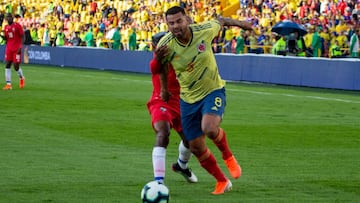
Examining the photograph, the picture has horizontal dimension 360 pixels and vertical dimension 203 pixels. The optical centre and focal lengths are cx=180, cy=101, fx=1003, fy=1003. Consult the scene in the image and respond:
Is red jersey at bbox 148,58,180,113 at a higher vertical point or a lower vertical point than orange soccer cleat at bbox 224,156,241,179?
higher

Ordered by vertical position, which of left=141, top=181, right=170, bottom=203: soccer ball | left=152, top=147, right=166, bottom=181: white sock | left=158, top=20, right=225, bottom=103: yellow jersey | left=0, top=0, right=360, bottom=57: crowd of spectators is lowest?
left=0, top=0, right=360, bottom=57: crowd of spectators

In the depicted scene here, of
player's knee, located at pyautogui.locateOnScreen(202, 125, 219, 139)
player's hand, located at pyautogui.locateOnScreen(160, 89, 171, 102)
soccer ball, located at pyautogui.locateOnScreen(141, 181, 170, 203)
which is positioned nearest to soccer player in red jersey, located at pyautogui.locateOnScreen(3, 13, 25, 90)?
player's hand, located at pyautogui.locateOnScreen(160, 89, 171, 102)

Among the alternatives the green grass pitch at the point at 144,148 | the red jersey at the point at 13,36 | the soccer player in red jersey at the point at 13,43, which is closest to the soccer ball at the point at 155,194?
the green grass pitch at the point at 144,148

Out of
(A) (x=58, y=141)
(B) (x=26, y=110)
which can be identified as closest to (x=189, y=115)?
(A) (x=58, y=141)

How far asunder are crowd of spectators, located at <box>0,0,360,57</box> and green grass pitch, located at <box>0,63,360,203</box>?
20.0 feet

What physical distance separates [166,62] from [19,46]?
19778 millimetres

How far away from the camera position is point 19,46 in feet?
97.3

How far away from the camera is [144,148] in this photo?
48.9 feet

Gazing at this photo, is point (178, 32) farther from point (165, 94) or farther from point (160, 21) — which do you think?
point (160, 21)

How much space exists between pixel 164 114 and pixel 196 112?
23.4 inches

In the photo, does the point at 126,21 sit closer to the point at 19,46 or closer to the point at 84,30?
the point at 84,30

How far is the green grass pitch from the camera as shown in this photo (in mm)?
10664

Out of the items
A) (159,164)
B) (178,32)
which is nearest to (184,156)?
(159,164)

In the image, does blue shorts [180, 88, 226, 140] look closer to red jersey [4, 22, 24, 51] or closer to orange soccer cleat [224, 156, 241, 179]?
orange soccer cleat [224, 156, 241, 179]
